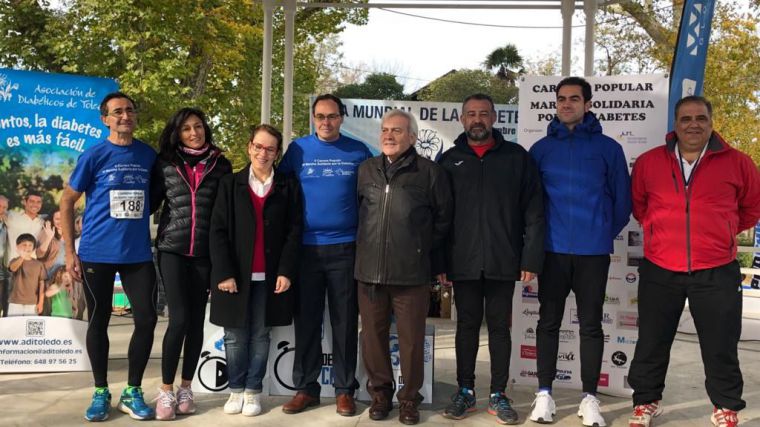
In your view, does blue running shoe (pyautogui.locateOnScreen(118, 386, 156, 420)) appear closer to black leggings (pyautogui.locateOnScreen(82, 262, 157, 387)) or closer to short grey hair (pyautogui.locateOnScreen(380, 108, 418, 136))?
black leggings (pyautogui.locateOnScreen(82, 262, 157, 387))

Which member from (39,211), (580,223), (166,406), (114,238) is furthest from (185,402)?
(580,223)

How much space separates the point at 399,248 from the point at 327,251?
1.50 feet

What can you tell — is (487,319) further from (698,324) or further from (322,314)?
(698,324)

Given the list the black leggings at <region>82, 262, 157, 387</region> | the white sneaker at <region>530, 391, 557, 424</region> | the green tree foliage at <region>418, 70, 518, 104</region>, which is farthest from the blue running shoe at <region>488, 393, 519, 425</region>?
the green tree foliage at <region>418, 70, 518, 104</region>

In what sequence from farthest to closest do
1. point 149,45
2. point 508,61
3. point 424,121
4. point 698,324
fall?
point 508,61 < point 149,45 < point 424,121 < point 698,324

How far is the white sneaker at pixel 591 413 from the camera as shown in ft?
13.2

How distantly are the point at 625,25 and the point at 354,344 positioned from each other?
14021 millimetres

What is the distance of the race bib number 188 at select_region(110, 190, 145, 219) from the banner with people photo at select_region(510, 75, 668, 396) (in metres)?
2.48

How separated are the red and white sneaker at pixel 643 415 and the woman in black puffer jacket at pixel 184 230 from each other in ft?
8.26

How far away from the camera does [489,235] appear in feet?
12.8

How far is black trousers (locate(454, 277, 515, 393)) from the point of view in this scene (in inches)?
158

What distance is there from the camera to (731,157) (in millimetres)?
3756

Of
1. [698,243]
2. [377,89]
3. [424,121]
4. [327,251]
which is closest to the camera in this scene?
[698,243]

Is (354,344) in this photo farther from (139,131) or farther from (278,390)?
(139,131)
